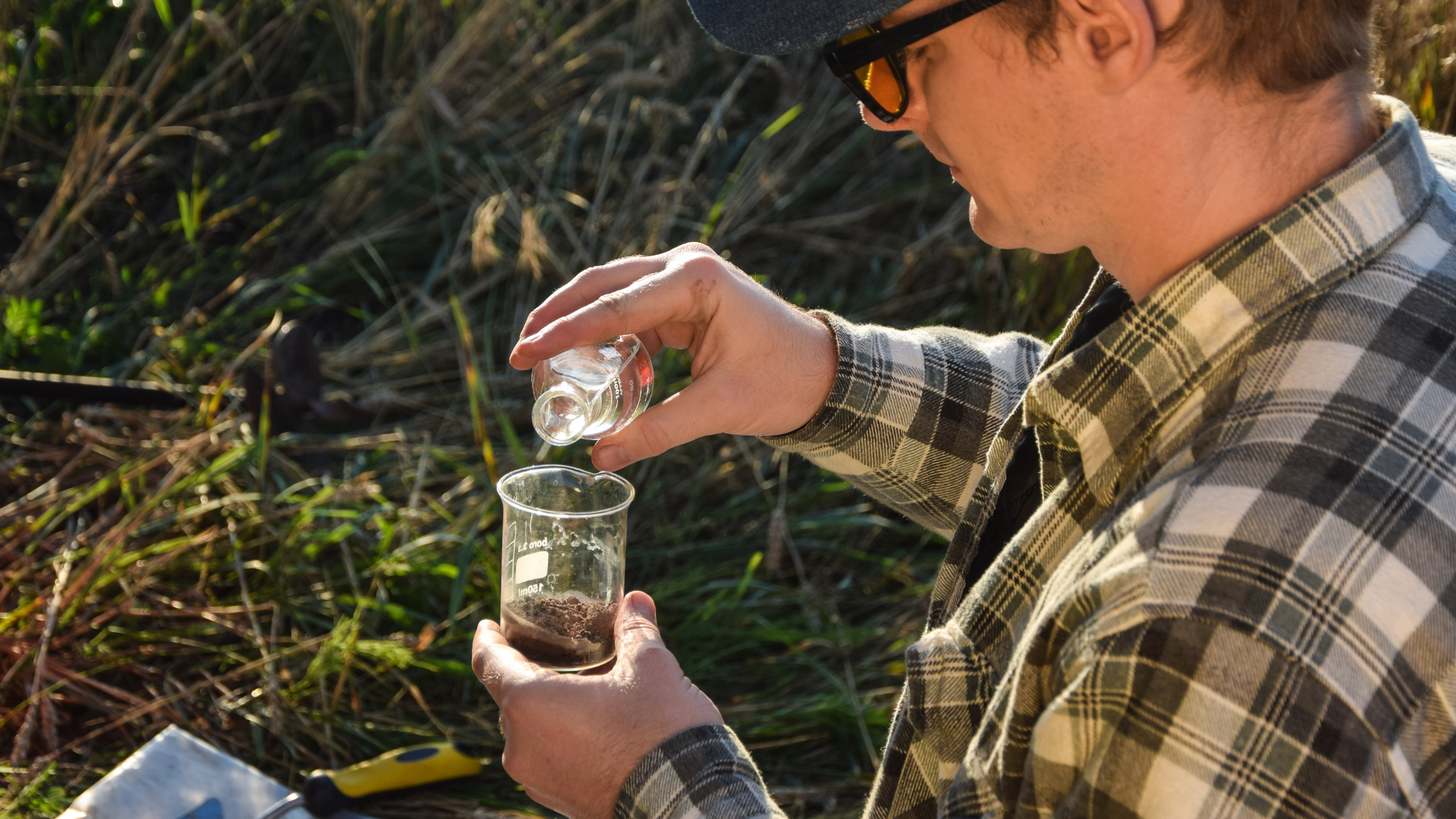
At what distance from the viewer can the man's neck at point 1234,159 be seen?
127 centimetres

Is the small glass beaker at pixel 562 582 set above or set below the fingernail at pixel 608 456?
below

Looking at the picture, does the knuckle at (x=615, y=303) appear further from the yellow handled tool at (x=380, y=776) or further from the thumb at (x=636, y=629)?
the yellow handled tool at (x=380, y=776)

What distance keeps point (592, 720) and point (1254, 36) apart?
108cm

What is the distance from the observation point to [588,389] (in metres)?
1.69

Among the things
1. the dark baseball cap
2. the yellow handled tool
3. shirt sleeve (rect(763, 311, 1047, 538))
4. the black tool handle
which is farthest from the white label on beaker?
the black tool handle

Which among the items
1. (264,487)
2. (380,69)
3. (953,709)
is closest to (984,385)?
(953,709)

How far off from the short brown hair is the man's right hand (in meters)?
0.60

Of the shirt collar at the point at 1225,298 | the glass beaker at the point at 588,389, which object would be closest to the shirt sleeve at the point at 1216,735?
the shirt collar at the point at 1225,298

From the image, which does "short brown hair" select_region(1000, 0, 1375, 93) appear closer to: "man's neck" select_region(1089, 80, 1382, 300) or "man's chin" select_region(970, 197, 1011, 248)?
"man's neck" select_region(1089, 80, 1382, 300)

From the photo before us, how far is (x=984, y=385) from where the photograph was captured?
6.39 feet

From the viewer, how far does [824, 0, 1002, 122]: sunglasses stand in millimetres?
1334

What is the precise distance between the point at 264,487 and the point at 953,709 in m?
2.31

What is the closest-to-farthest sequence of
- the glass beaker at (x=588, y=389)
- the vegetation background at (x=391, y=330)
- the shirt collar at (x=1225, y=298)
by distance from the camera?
1. the shirt collar at (x=1225, y=298)
2. the glass beaker at (x=588, y=389)
3. the vegetation background at (x=391, y=330)

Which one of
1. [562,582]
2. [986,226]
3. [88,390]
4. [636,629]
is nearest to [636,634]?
[636,629]
